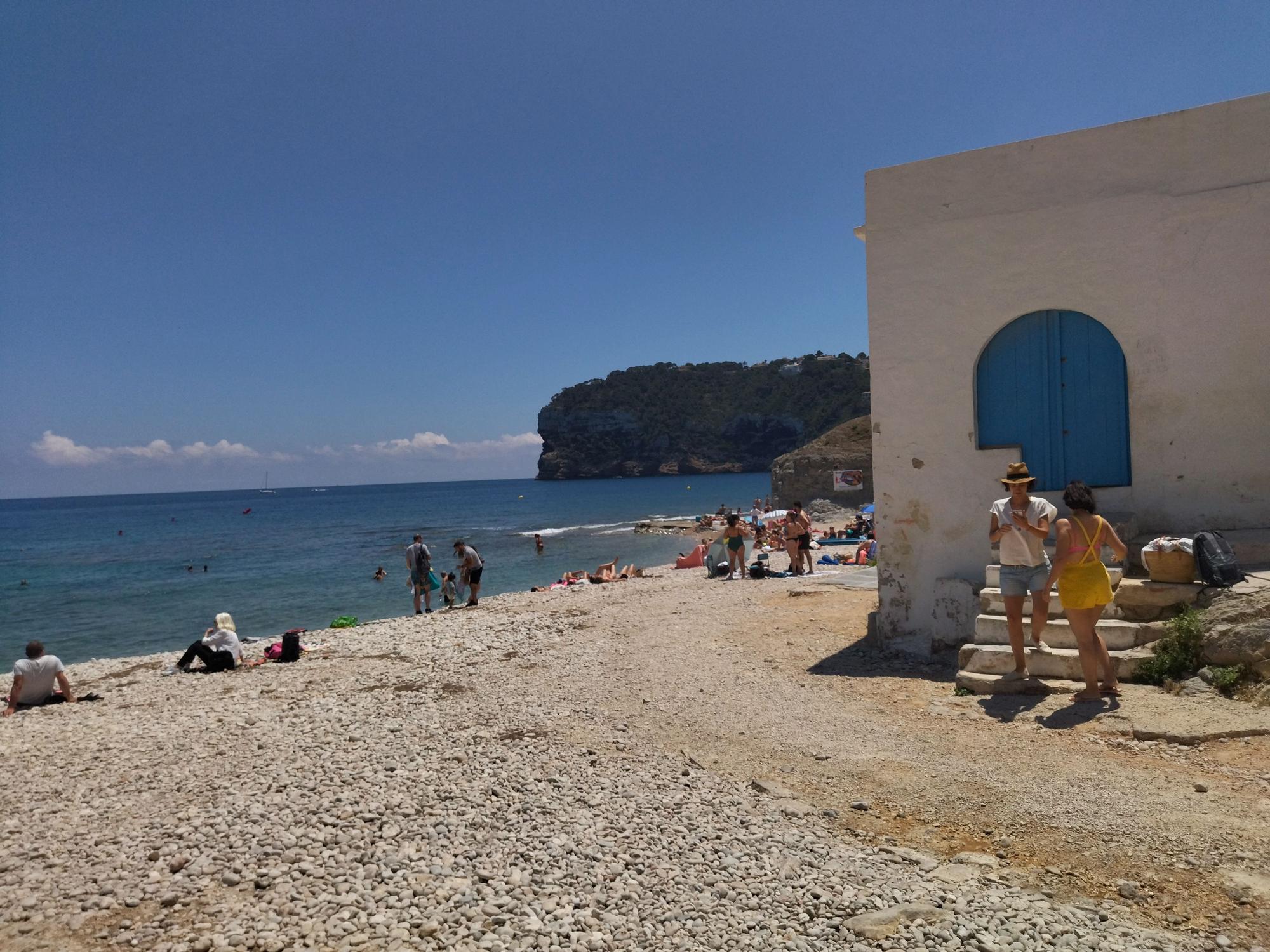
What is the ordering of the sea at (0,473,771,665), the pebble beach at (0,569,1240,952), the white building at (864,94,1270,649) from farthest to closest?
1. the sea at (0,473,771,665)
2. the white building at (864,94,1270,649)
3. the pebble beach at (0,569,1240,952)

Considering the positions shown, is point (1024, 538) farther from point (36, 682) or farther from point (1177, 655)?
point (36, 682)

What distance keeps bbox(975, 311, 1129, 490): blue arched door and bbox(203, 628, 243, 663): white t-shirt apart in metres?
10.6

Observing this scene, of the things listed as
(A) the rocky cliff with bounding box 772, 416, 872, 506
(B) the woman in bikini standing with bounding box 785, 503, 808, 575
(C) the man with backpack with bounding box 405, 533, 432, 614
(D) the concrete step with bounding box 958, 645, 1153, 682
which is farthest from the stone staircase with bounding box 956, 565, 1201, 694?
(A) the rocky cliff with bounding box 772, 416, 872, 506

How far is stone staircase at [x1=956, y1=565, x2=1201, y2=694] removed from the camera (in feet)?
20.4

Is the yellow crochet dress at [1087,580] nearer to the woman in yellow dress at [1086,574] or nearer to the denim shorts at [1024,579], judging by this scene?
the woman in yellow dress at [1086,574]

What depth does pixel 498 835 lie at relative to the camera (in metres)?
4.64

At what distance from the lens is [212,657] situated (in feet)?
36.5

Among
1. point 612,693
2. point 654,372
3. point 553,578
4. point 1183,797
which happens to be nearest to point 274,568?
point 553,578

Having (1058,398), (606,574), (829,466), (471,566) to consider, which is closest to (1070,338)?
(1058,398)

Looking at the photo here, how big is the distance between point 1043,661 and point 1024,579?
2.36 ft

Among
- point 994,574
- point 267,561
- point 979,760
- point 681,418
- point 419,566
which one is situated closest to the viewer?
point 979,760

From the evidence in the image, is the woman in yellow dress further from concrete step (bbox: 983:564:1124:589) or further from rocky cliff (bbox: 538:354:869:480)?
rocky cliff (bbox: 538:354:869:480)

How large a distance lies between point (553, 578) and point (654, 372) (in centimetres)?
12989

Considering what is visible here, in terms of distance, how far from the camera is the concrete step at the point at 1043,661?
6.11 metres
